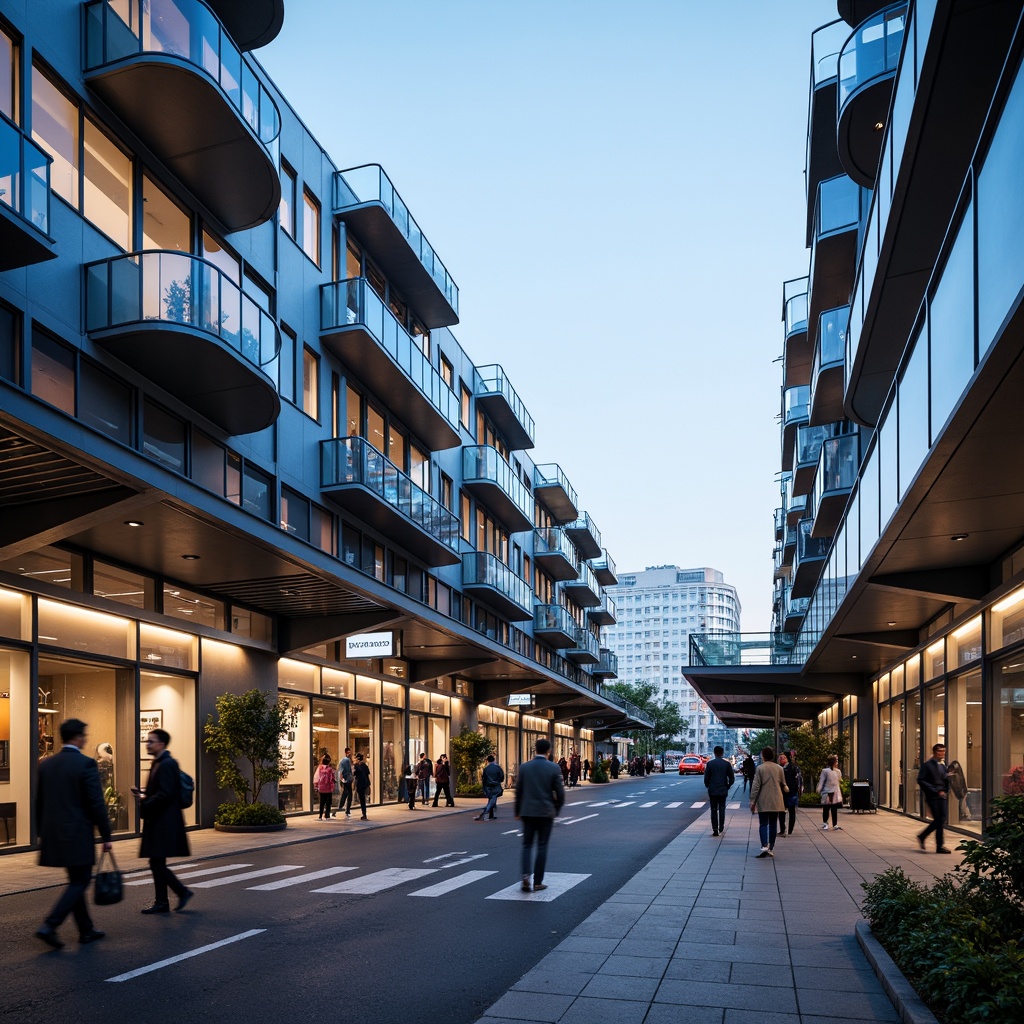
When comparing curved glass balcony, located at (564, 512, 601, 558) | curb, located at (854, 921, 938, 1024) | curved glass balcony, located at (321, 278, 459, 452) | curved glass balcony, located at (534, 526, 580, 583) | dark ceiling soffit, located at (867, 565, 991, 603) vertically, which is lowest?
curb, located at (854, 921, 938, 1024)

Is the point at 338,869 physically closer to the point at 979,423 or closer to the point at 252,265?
the point at 979,423

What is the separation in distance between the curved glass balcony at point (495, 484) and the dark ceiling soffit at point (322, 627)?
1195 cm

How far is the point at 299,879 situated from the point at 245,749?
843 cm

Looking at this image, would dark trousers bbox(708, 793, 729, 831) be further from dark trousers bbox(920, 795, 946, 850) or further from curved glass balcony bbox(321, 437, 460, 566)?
curved glass balcony bbox(321, 437, 460, 566)

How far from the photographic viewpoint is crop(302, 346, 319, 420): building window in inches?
941

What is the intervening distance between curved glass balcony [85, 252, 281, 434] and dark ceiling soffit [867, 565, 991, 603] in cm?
1103

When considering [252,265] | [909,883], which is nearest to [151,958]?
[909,883]

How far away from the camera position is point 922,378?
1179 cm

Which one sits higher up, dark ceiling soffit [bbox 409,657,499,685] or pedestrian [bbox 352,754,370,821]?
dark ceiling soffit [bbox 409,657,499,685]

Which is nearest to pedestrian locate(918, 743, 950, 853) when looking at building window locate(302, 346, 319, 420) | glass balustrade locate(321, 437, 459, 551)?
glass balustrade locate(321, 437, 459, 551)

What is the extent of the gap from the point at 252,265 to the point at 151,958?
15755 mm

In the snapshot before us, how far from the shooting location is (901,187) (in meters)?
14.0

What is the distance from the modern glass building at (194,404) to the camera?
14.7 m

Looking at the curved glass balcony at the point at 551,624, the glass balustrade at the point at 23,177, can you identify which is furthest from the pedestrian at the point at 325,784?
the curved glass balcony at the point at 551,624
